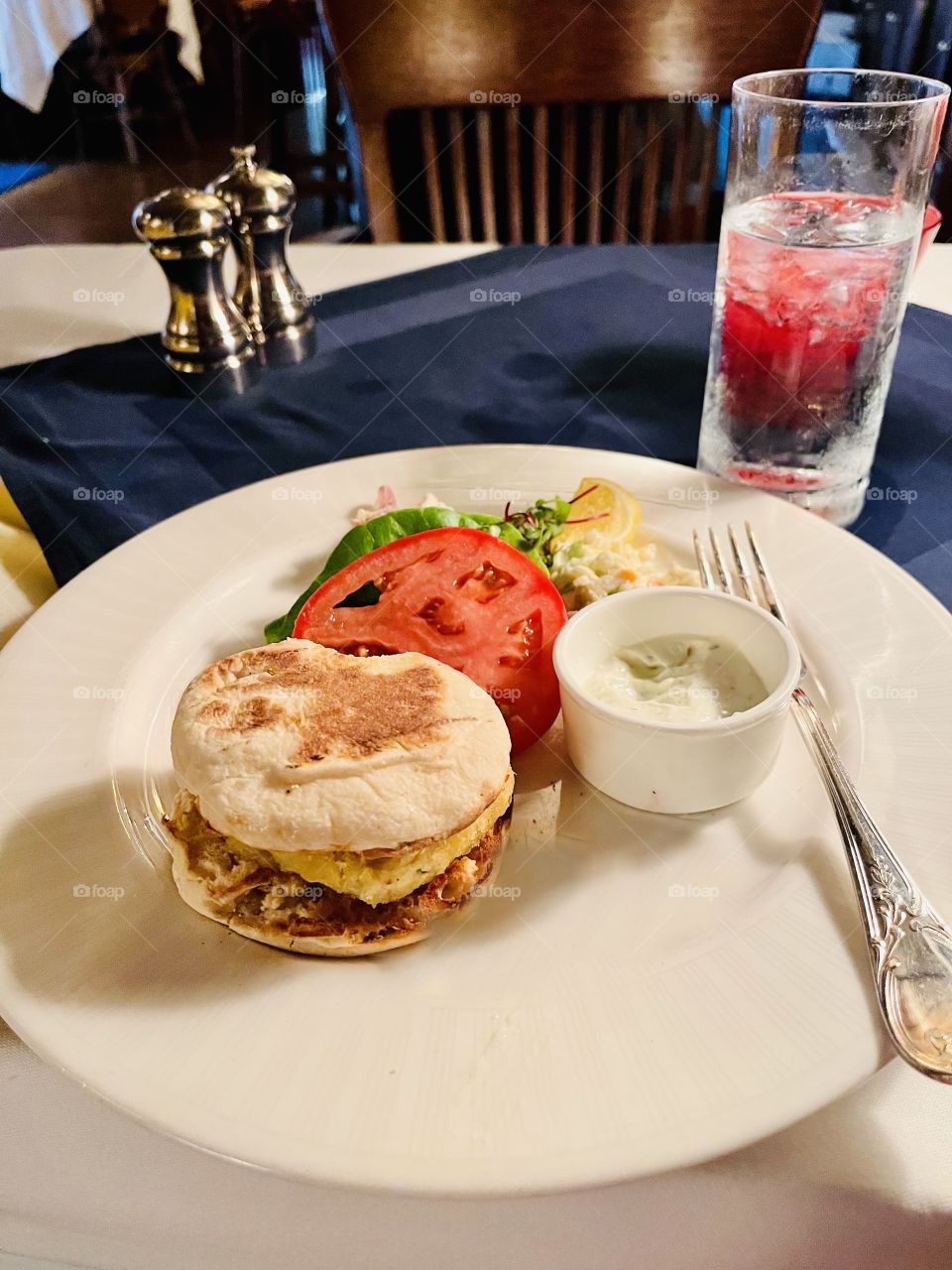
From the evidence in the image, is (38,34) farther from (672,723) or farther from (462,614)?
(672,723)

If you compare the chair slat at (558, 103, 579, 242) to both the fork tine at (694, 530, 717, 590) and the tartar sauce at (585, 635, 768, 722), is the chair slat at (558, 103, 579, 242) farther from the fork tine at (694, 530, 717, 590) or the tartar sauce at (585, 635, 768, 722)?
the tartar sauce at (585, 635, 768, 722)

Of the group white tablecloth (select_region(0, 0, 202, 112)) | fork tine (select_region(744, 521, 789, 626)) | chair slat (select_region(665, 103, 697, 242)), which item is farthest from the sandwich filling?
white tablecloth (select_region(0, 0, 202, 112))

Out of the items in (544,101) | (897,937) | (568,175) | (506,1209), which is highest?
(544,101)

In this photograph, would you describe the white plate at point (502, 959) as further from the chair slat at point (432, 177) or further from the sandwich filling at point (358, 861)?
the chair slat at point (432, 177)

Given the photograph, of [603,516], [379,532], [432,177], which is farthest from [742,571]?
[432,177]

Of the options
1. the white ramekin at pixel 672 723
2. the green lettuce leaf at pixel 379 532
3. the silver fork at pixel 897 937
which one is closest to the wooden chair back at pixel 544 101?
the green lettuce leaf at pixel 379 532

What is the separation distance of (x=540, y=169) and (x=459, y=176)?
31 cm

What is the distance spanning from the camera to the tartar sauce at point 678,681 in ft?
5.10

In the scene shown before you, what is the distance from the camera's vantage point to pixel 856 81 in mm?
1963

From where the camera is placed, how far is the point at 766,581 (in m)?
1.87

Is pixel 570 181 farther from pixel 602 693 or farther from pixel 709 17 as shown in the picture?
pixel 602 693

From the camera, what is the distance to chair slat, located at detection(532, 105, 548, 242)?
361 cm

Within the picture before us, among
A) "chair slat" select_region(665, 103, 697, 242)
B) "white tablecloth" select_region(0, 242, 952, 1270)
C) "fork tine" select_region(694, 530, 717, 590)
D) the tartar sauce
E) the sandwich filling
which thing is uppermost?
"chair slat" select_region(665, 103, 697, 242)

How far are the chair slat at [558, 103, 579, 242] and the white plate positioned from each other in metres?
2.46
